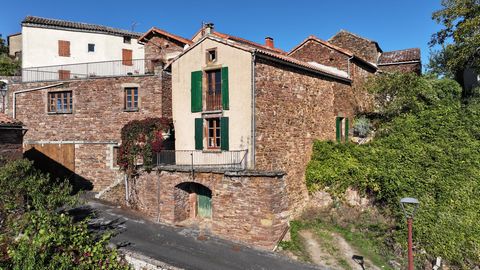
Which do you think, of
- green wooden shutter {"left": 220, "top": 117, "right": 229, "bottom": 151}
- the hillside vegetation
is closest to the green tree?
the hillside vegetation

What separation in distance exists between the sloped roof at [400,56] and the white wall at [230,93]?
1665 cm

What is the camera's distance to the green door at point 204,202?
16156mm

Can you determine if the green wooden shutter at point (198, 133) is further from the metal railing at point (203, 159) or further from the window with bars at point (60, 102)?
the window with bars at point (60, 102)

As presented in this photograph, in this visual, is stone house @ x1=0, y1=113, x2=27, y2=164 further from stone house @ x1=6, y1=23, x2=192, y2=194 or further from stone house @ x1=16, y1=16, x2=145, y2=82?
stone house @ x1=16, y1=16, x2=145, y2=82

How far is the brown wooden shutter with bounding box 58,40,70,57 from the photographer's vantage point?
28.1 meters

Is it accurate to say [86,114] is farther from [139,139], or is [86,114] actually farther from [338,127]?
[338,127]

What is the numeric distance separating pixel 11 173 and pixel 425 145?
17.1 m

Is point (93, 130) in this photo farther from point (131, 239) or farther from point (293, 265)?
point (293, 265)

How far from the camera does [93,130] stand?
20156mm

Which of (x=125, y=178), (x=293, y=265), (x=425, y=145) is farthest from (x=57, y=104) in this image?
(x=425, y=145)

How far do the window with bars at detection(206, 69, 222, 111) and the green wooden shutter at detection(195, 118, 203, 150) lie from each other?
78cm

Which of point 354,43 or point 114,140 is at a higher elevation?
point 354,43

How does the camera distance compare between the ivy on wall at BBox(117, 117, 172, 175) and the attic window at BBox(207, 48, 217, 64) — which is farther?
the ivy on wall at BBox(117, 117, 172, 175)

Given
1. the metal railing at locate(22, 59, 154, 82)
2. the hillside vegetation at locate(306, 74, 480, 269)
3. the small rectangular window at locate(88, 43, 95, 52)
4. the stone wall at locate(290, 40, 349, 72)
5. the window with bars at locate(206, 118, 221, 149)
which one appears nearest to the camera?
the hillside vegetation at locate(306, 74, 480, 269)
